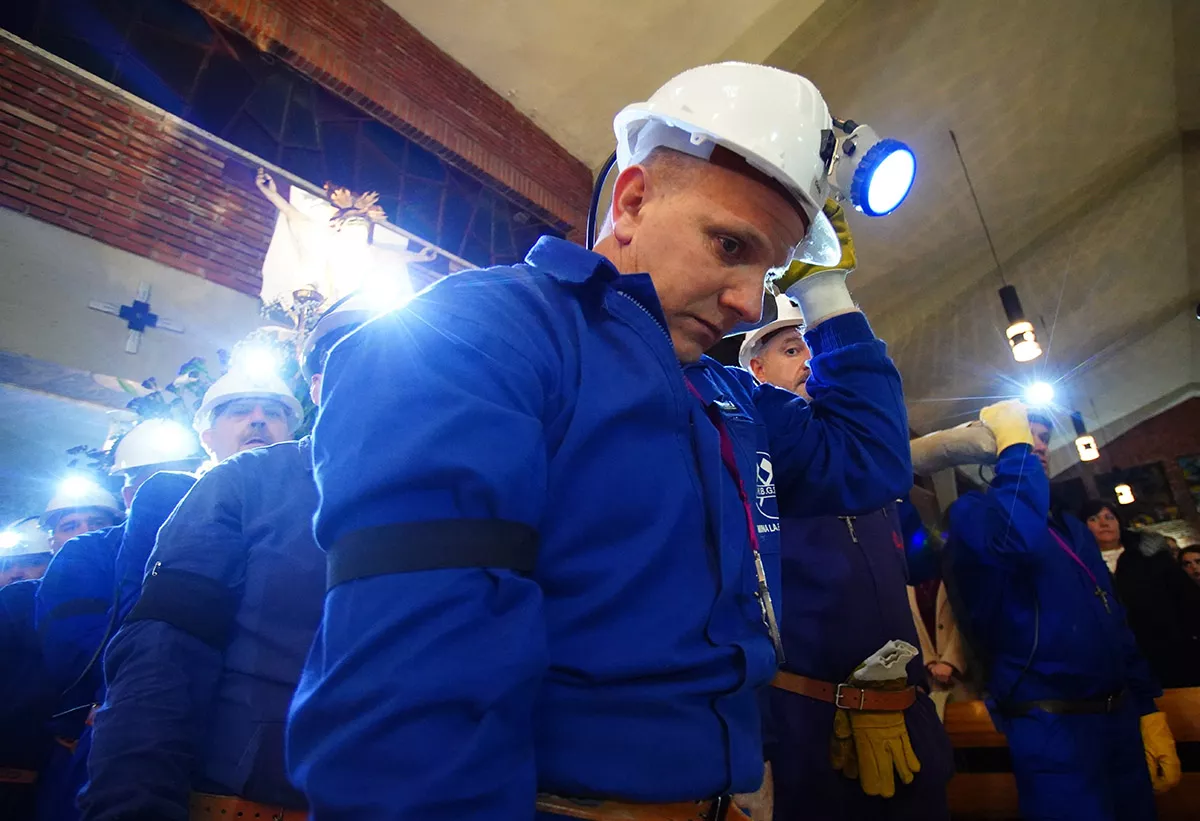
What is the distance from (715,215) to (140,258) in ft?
16.9

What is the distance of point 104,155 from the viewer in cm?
Answer: 453

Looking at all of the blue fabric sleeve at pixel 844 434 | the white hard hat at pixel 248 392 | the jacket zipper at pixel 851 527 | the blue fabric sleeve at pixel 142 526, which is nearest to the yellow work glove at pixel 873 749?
the jacket zipper at pixel 851 527

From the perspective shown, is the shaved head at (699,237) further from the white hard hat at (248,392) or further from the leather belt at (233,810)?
the white hard hat at (248,392)

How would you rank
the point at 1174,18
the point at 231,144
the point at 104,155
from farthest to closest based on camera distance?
the point at 1174,18
the point at 231,144
the point at 104,155

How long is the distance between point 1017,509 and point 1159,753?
1.63m

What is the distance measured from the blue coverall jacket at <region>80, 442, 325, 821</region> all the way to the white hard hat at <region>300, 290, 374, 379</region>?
55 centimetres

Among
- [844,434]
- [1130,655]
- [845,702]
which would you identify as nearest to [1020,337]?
[1130,655]

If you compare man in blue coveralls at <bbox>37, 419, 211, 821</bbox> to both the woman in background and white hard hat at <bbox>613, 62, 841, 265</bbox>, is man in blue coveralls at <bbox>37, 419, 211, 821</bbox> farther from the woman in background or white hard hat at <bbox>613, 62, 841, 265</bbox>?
the woman in background

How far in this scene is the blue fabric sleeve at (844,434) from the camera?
1.43 m

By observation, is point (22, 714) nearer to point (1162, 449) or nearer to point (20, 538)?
point (20, 538)

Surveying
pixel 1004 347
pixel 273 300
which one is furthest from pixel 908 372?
pixel 273 300

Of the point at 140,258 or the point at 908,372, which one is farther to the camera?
the point at 908,372

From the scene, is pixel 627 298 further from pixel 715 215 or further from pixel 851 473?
pixel 851 473

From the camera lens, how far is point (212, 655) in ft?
5.14
